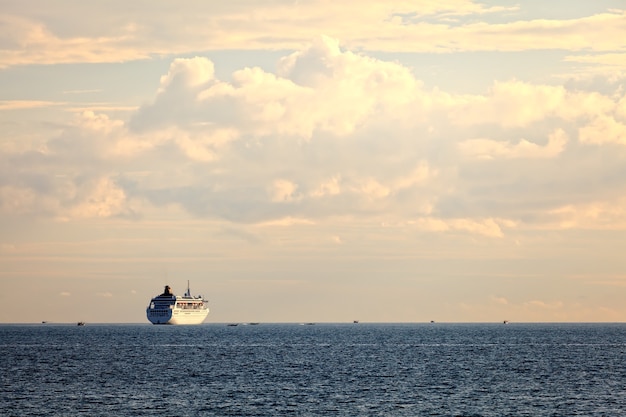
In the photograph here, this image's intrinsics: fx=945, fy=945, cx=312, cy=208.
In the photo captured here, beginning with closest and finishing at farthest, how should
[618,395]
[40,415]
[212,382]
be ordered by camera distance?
[40,415]
[618,395]
[212,382]

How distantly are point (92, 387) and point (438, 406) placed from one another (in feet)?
146

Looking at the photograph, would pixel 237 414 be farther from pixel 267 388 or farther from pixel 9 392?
pixel 9 392

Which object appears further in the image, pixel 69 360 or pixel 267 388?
pixel 69 360

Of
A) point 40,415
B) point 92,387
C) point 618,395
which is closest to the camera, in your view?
point 40,415

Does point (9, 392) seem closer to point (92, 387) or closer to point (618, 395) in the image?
point (92, 387)

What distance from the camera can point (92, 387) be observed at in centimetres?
11706

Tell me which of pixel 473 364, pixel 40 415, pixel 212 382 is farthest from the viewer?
pixel 473 364

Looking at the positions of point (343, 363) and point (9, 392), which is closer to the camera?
point (9, 392)

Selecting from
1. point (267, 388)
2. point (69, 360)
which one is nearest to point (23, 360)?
point (69, 360)

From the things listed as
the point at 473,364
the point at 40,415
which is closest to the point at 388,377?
the point at 473,364

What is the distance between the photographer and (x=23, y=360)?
172500 mm

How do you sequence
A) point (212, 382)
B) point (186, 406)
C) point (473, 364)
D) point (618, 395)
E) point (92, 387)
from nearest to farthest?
point (186, 406) → point (618, 395) → point (92, 387) → point (212, 382) → point (473, 364)

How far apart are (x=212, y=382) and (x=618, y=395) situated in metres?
50.9

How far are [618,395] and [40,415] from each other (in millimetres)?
64307
